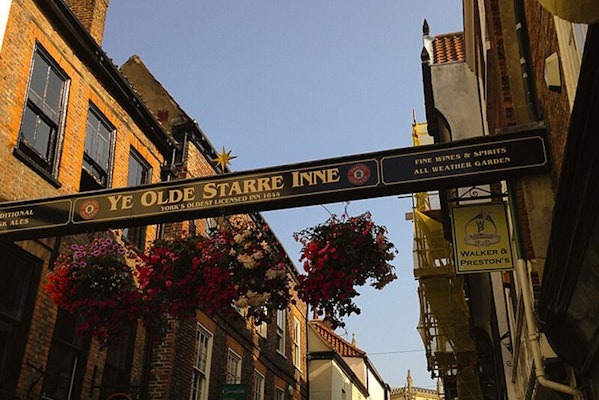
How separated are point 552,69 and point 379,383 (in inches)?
1756

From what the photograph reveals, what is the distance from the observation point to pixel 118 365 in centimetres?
1304

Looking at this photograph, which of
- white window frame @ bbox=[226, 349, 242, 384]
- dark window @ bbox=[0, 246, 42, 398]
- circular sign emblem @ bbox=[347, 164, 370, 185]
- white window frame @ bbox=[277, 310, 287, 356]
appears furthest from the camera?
white window frame @ bbox=[277, 310, 287, 356]

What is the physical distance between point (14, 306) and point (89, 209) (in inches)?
111

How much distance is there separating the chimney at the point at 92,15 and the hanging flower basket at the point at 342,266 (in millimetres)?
9074

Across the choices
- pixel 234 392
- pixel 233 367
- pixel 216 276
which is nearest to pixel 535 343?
pixel 216 276

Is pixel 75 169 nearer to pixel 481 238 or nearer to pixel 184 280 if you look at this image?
pixel 184 280

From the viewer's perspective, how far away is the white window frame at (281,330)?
23528mm

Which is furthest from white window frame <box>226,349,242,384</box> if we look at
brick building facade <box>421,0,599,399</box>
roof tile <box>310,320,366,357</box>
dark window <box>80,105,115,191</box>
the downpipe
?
roof tile <box>310,320,366,357</box>

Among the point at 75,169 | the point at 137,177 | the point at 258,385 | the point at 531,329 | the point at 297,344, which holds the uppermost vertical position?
the point at 137,177

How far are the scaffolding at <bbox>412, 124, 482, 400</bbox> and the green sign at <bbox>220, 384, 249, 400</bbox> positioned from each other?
16.1 ft

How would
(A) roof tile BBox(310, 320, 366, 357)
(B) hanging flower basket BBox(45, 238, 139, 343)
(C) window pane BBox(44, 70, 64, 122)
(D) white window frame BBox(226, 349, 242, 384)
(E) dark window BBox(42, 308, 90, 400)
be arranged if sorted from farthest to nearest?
(A) roof tile BBox(310, 320, 366, 357) < (D) white window frame BBox(226, 349, 242, 384) < (C) window pane BBox(44, 70, 64, 122) < (E) dark window BBox(42, 308, 90, 400) < (B) hanging flower basket BBox(45, 238, 139, 343)

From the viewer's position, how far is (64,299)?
29.6ft

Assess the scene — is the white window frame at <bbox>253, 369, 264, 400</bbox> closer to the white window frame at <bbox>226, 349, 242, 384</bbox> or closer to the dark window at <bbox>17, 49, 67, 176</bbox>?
the white window frame at <bbox>226, 349, 242, 384</bbox>

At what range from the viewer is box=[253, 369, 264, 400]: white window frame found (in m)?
20.3
